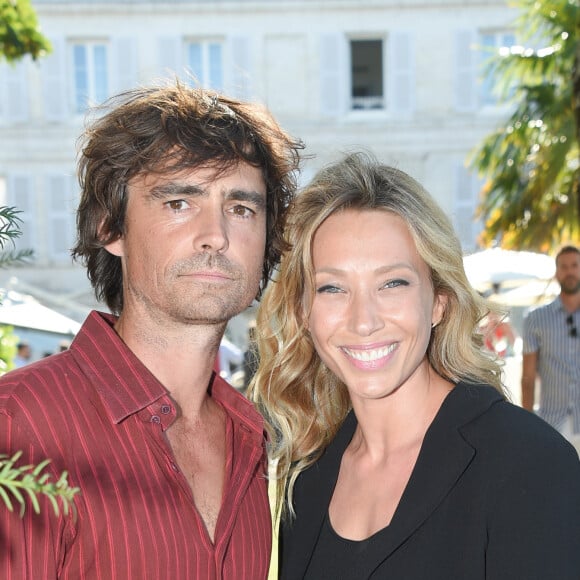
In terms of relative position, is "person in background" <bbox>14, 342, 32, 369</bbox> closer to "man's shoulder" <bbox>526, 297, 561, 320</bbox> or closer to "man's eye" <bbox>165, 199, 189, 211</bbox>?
"man's shoulder" <bbox>526, 297, 561, 320</bbox>

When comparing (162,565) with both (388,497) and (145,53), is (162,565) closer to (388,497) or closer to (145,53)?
(388,497)

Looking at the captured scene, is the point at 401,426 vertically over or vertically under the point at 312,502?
over

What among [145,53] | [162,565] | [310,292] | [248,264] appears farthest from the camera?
[145,53]

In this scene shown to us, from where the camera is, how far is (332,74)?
1742 centimetres

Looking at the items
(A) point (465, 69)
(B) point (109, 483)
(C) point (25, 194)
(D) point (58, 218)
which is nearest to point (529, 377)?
(B) point (109, 483)

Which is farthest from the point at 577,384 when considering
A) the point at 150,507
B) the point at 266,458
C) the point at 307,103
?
the point at 307,103

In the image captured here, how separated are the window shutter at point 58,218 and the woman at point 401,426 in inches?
600

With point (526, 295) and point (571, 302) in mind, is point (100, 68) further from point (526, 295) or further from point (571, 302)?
point (571, 302)

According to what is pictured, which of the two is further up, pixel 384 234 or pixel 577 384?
pixel 384 234

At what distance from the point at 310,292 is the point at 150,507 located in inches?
28.2

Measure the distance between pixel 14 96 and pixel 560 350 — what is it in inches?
541

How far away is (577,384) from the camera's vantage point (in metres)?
5.66

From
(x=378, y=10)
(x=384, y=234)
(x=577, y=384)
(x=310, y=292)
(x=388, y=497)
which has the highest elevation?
(x=378, y=10)

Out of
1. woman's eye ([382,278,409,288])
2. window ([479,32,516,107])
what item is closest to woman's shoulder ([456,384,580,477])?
woman's eye ([382,278,409,288])
